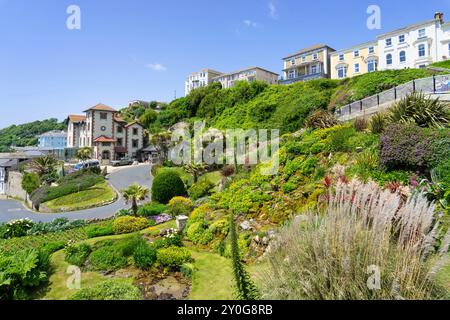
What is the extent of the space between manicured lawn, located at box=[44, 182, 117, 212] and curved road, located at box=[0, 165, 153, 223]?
85cm

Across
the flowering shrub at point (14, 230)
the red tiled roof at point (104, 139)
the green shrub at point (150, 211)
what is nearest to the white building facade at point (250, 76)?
the red tiled roof at point (104, 139)

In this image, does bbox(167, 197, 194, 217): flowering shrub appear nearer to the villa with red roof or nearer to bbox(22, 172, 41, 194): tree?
bbox(22, 172, 41, 194): tree

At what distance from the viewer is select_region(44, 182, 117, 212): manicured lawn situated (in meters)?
22.8

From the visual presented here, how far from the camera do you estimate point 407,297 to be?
366 centimetres

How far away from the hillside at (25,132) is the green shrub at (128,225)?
99.7m

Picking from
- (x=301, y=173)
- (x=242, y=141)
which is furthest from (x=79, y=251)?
(x=242, y=141)

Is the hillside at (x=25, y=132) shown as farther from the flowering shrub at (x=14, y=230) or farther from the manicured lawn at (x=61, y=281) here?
the manicured lawn at (x=61, y=281)

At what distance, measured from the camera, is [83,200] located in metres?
24.1

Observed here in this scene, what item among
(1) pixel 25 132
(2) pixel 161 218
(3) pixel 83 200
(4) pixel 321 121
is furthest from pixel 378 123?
(1) pixel 25 132

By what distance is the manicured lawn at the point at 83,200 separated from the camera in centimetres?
2276

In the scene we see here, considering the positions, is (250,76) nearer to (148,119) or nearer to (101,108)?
(148,119)

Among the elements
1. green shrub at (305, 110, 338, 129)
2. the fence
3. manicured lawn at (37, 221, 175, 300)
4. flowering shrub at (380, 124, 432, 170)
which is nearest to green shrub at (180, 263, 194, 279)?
manicured lawn at (37, 221, 175, 300)
